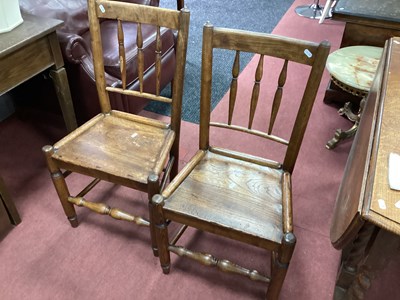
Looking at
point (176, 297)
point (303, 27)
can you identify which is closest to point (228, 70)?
point (303, 27)

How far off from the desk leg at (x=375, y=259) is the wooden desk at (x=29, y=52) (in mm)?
1329

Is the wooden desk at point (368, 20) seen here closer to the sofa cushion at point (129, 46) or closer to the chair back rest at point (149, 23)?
the sofa cushion at point (129, 46)

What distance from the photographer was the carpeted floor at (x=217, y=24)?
97.3 inches

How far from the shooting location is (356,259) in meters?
0.98

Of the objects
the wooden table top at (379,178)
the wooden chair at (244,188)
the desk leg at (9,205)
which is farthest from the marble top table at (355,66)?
the desk leg at (9,205)

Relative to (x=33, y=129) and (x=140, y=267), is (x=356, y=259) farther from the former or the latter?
(x=33, y=129)

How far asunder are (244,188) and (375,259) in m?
0.50

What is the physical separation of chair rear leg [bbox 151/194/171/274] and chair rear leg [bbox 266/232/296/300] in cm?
40

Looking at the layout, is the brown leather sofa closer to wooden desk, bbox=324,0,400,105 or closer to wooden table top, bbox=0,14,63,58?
wooden table top, bbox=0,14,63,58

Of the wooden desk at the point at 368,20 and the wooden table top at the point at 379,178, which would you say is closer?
the wooden table top at the point at 379,178

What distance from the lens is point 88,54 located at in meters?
1.74

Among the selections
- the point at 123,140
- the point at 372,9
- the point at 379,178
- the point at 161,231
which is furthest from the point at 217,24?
the point at 379,178

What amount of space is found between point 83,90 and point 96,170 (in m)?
0.66

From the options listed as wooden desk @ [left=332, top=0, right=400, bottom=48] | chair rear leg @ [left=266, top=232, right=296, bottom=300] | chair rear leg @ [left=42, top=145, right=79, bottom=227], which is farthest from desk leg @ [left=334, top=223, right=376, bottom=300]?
wooden desk @ [left=332, top=0, right=400, bottom=48]
